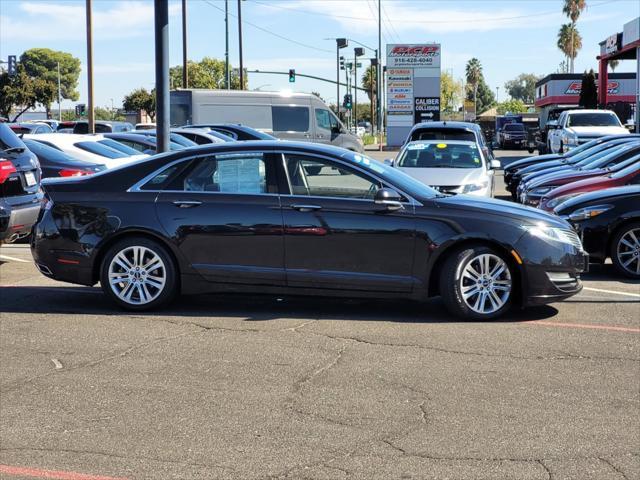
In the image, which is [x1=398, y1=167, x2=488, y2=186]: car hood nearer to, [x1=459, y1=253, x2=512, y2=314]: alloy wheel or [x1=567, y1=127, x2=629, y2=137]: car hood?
[x1=459, y1=253, x2=512, y2=314]: alloy wheel

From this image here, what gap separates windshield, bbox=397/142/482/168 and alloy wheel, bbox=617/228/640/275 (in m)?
5.23

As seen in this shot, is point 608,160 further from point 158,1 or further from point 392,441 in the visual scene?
point 392,441

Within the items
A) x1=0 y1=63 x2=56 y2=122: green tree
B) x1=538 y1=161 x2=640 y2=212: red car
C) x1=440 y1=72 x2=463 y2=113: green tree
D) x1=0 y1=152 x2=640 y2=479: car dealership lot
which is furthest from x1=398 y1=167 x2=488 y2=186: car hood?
x1=440 y1=72 x2=463 y2=113: green tree

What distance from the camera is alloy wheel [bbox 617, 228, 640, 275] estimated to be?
10492 mm

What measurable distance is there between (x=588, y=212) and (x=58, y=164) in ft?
25.7

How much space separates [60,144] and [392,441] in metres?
11.3

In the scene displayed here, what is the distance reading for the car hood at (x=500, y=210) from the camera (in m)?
8.00

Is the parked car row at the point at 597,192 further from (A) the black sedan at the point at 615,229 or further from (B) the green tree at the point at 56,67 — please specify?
(B) the green tree at the point at 56,67

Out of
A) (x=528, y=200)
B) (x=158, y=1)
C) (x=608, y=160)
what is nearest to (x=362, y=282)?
(x=158, y=1)

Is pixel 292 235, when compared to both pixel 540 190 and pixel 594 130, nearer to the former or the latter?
pixel 540 190

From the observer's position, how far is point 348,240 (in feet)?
26.1

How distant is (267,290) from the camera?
8.16 meters

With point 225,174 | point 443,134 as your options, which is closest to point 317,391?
point 225,174

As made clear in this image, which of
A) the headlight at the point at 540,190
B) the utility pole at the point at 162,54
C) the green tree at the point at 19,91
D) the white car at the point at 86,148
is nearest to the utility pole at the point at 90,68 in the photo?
the white car at the point at 86,148
